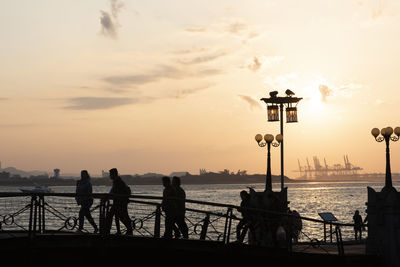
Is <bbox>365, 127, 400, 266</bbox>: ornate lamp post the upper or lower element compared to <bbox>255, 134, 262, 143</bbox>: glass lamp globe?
lower

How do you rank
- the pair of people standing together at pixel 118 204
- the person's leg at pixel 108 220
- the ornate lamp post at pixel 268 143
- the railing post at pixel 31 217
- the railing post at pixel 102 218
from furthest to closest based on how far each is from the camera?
the ornate lamp post at pixel 268 143 → the pair of people standing together at pixel 118 204 → the person's leg at pixel 108 220 → the railing post at pixel 102 218 → the railing post at pixel 31 217

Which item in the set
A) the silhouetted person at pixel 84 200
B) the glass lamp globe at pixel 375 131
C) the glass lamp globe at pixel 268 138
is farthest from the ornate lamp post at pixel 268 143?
the silhouetted person at pixel 84 200

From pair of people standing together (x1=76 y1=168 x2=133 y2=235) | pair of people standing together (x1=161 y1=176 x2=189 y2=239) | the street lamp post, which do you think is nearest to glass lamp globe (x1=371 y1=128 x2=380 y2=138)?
the street lamp post

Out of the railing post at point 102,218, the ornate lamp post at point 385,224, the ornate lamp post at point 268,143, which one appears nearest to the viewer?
the railing post at point 102,218

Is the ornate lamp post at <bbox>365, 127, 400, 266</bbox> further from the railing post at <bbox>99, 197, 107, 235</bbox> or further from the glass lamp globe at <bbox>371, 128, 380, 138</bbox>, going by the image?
the railing post at <bbox>99, 197, 107, 235</bbox>

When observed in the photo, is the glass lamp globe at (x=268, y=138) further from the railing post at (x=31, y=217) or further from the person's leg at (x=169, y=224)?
the railing post at (x=31, y=217)

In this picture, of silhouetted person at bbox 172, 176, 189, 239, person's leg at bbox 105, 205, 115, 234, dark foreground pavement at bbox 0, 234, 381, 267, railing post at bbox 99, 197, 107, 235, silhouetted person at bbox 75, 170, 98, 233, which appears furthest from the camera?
silhouetted person at bbox 75, 170, 98, 233

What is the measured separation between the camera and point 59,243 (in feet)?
52.0

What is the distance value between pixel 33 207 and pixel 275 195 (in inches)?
318

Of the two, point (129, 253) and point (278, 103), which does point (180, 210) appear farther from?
point (278, 103)

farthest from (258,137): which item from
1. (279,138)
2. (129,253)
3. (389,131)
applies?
(129,253)

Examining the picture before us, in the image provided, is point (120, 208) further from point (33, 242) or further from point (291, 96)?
point (291, 96)

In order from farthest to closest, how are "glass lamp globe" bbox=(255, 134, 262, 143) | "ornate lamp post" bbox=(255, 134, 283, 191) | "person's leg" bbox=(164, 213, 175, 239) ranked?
"glass lamp globe" bbox=(255, 134, 262, 143)
"ornate lamp post" bbox=(255, 134, 283, 191)
"person's leg" bbox=(164, 213, 175, 239)

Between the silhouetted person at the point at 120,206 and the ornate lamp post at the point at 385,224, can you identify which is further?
the ornate lamp post at the point at 385,224
